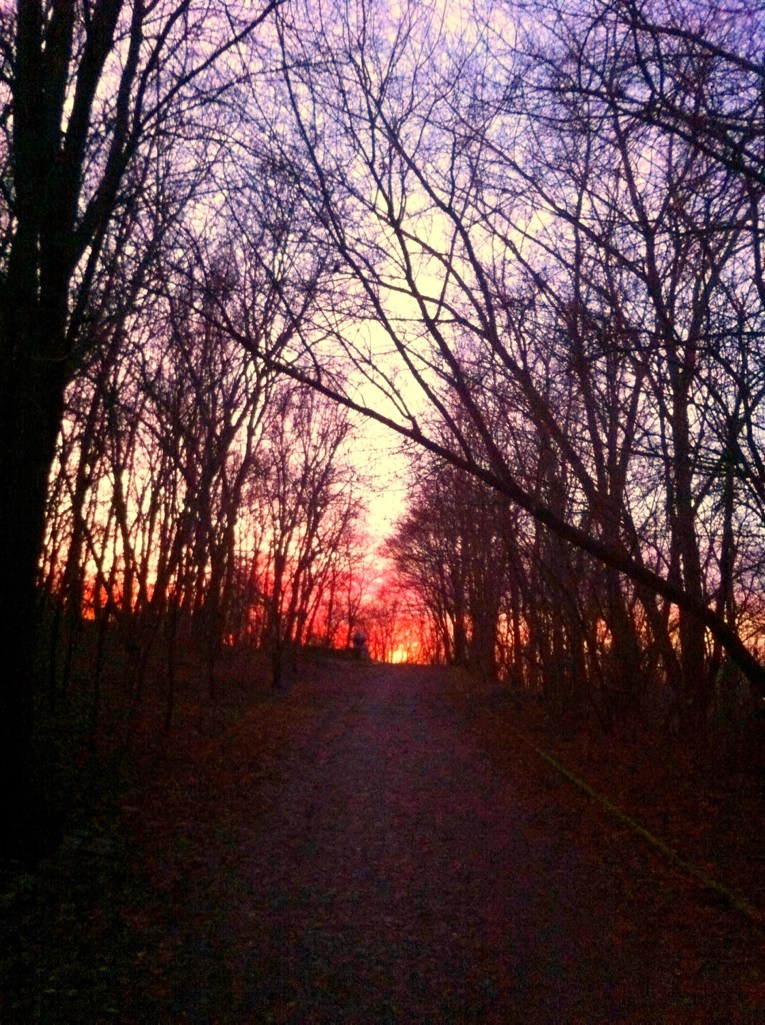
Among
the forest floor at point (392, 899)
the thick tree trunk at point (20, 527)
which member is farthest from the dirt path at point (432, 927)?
the thick tree trunk at point (20, 527)

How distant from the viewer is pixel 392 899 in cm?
742

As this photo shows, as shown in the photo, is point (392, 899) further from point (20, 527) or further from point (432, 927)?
point (20, 527)

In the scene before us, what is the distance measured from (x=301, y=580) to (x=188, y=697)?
70.0ft

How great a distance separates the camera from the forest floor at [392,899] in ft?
17.9

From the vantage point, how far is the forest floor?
17.9ft

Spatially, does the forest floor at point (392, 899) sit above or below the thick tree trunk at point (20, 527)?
below

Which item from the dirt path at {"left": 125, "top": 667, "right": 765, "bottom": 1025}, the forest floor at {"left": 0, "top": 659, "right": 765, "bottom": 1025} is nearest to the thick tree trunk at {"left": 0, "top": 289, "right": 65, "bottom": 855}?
the forest floor at {"left": 0, "top": 659, "right": 765, "bottom": 1025}

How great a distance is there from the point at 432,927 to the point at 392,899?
735 millimetres

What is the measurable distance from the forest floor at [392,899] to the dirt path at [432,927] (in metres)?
0.02

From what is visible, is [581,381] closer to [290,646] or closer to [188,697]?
[188,697]

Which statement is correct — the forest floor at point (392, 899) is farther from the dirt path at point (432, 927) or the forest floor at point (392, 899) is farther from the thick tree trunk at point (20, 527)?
the thick tree trunk at point (20, 527)

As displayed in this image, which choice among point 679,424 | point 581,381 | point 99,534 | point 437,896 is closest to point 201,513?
point 99,534

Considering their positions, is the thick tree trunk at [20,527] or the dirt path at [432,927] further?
the thick tree trunk at [20,527]

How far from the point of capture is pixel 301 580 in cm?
4209
